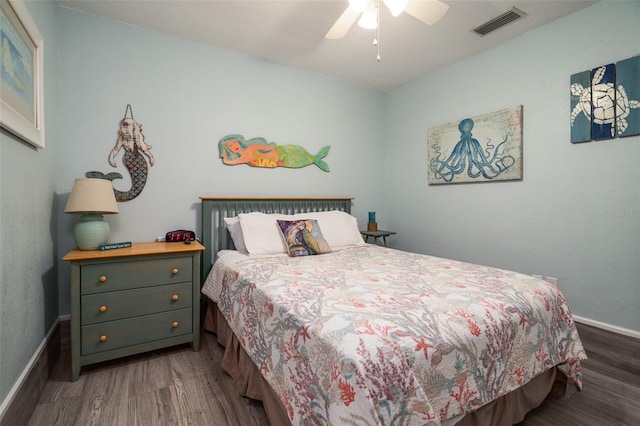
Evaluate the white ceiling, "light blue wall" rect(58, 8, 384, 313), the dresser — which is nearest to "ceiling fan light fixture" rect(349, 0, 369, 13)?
the white ceiling

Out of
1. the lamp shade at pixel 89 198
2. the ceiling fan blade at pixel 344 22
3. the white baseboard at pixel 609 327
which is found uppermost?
the ceiling fan blade at pixel 344 22

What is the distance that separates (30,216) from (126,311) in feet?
2.48

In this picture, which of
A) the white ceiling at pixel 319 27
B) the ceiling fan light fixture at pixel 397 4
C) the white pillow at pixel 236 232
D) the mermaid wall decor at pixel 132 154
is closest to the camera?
the ceiling fan light fixture at pixel 397 4

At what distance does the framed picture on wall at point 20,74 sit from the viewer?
3.96 ft

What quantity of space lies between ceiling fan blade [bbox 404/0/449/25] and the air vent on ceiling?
979 mm

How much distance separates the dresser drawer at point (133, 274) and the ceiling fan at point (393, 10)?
190 cm

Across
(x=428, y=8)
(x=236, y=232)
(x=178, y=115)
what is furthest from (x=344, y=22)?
(x=236, y=232)

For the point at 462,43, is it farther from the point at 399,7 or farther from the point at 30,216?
A: the point at 30,216

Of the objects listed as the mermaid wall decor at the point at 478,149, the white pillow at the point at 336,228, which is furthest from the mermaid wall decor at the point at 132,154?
the mermaid wall decor at the point at 478,149

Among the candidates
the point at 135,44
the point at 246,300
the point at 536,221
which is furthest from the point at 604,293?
the point at 135,44

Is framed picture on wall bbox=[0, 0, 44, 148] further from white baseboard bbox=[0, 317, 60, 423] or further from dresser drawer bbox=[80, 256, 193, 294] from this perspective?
white baseboard bbox=[0, 317, 60, 423]

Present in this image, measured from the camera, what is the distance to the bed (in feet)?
2.98

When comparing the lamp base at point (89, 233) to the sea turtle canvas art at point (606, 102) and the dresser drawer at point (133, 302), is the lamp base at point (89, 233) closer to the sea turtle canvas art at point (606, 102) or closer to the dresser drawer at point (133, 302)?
the dresser drawer at point (133, 302)

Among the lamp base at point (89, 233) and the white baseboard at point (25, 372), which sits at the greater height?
the lamp base at point (89, 233)
